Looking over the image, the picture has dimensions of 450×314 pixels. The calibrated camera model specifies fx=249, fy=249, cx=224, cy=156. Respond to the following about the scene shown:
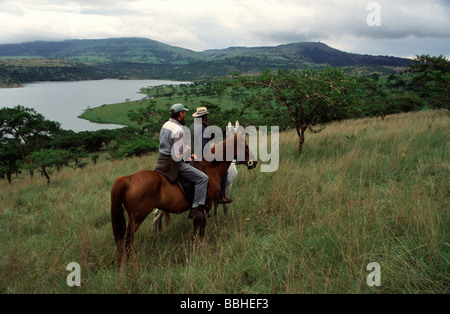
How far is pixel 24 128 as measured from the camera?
111 ft

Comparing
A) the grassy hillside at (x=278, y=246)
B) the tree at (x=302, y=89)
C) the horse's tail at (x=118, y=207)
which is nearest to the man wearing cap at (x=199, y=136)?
the grassy hillside at (x=278, y=246)

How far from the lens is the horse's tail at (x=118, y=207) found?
12.5 feet

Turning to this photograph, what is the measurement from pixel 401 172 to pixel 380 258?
12.6 ft

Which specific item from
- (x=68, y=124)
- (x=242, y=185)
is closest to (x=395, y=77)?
(x=242, y=185)

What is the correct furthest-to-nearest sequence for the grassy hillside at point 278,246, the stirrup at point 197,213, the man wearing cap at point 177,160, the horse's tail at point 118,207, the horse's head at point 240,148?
the horse's head at point 240,148 < the stirrup at point 197,213 < the man wearing cap at point 177,160 < the horse's tail at point 118,207 < the grassy hillside at point 278,246

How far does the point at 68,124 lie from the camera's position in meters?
89.1

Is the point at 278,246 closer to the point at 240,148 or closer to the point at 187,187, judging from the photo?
the point at 187,187

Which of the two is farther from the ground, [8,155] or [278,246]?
[278,246]

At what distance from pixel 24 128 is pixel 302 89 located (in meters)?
39.2

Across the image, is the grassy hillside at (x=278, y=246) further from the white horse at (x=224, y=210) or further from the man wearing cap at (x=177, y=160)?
the man wearing cap at (x=177, y=160)

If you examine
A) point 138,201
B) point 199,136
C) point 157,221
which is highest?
point 199,136

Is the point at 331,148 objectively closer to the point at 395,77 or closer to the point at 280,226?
the point at 280,226

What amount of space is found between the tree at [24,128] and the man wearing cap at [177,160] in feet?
113

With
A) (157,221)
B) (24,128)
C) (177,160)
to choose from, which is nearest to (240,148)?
(177,160)
